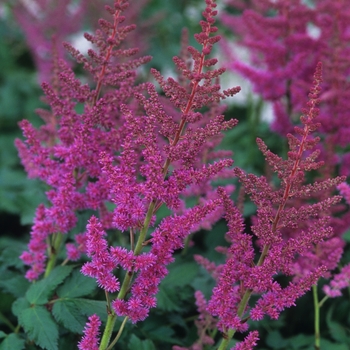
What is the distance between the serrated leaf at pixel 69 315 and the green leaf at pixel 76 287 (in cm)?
3

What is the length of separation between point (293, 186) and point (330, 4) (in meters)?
1.41

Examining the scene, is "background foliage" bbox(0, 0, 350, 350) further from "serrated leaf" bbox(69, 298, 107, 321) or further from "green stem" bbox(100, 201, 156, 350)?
"green stem" bbox(100, 201, 156, 350)

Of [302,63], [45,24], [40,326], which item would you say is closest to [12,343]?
[40,326]

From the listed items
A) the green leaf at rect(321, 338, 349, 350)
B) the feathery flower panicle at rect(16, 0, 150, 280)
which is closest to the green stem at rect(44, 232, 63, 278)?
the feathery flower panicle at rect(16, 0, 150, 280)

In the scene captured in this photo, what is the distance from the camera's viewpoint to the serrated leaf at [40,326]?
5.08ft

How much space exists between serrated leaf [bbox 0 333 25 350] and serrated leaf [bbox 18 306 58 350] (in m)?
0.06

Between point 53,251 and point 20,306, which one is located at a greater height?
point 53,251

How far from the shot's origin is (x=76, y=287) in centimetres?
172

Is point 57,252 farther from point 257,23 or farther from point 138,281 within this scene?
point 257,23

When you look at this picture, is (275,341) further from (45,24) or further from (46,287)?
(45,24)

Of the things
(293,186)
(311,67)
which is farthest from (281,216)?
(311,67)

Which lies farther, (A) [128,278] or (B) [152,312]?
(B) [152,312]

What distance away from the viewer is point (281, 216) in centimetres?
138

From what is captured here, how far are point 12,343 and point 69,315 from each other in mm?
179
